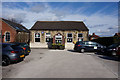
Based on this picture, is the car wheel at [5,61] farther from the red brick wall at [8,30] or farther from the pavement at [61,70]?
the red brick wall at [8,30]

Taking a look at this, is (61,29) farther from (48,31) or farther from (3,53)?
(3,53)

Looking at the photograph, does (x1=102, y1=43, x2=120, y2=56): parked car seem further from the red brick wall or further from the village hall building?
the red brick wall

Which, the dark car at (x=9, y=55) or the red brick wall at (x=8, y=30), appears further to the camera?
the red brick wall at (x=8, y=30)

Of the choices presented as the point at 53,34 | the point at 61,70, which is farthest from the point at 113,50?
the point at 53,34

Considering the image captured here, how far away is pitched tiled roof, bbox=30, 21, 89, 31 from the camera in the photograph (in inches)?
897

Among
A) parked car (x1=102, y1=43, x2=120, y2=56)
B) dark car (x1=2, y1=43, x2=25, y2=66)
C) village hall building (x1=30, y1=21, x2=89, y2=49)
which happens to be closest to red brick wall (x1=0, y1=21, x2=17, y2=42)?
village hall building (x1=30, y1=21, x2=89, y2=49)

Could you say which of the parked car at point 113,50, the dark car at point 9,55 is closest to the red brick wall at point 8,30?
the dark car at point 9,55

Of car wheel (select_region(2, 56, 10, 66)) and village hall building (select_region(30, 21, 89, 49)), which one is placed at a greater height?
village hall building (select_region(30, 21, 89, 49))

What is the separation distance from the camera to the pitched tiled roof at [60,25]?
74.8 ft

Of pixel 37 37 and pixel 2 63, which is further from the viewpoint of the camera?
pixel 37 37

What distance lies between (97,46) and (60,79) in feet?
32.0

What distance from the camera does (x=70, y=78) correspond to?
155 inches

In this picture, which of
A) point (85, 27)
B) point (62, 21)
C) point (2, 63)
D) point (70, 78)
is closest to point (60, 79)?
point (70, 78)

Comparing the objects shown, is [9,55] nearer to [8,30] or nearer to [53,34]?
[53,34]
